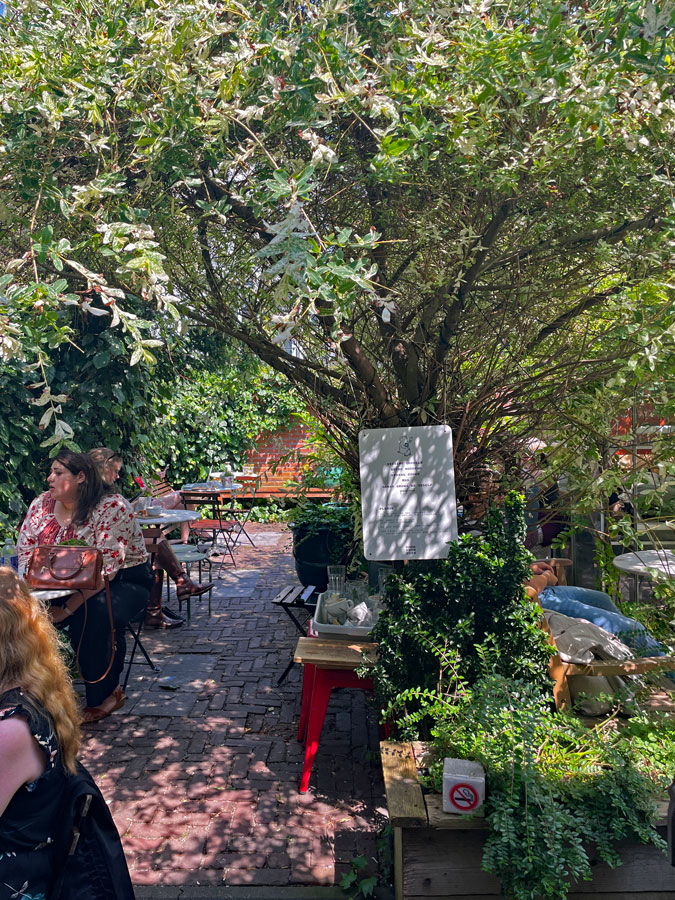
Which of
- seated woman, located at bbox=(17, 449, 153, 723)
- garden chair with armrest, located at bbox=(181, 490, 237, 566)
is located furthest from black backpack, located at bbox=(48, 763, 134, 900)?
garden chair with armrest, located at bbox=(181, 490, 237, 566)

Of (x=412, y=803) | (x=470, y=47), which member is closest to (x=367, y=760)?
(x=412, y=803)

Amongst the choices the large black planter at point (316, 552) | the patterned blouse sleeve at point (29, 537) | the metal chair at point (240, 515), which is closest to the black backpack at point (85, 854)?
the patterned blouse sleeve at point (29, 537)

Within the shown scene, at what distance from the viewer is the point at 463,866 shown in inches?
96.6

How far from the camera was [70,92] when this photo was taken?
2455 millimetres

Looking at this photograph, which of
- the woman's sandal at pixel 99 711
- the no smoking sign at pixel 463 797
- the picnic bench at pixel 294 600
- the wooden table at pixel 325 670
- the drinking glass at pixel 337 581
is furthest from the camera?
the picnic bench at pixel 294 600

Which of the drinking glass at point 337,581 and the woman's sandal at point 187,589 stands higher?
the drinking glass at point 337,581

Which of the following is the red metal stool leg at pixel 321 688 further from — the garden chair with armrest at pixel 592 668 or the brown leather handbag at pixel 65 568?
the brown leather handbag at pixel 65 568

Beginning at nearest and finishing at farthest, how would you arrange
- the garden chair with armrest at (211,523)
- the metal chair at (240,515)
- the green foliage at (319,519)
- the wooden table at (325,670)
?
the wooden table at (325,670)
the green foliage at (319,519)
the garden chair with armrest at (211,523)
the metal chair at (240,515)

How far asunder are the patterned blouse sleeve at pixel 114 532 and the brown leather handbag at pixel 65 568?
0.28 meters

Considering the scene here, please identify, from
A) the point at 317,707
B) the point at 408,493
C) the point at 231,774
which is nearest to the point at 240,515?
the point at 231,774

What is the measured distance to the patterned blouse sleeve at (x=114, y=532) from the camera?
4.70 metres

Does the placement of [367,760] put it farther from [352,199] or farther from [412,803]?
[352,199]

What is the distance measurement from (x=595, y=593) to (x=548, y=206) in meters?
2.40

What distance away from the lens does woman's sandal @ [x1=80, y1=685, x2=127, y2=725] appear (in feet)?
15.3
